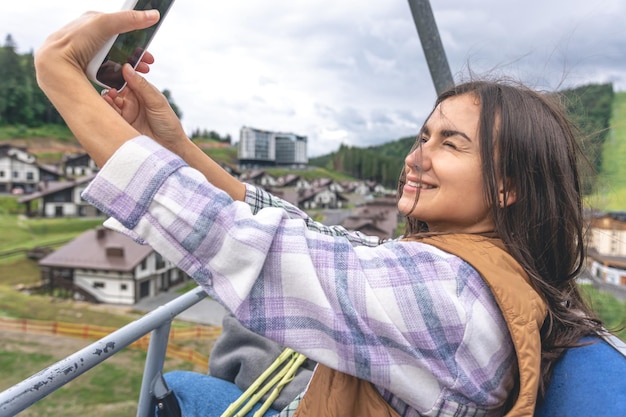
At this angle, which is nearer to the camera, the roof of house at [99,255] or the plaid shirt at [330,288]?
the plaid shirt at [330,288]

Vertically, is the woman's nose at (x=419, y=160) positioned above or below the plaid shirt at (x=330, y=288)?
above

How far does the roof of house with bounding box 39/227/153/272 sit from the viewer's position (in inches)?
520

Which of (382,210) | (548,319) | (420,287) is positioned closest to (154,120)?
(420,287)

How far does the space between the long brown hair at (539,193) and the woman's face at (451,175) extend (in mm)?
13

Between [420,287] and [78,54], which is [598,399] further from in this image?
[78,54]

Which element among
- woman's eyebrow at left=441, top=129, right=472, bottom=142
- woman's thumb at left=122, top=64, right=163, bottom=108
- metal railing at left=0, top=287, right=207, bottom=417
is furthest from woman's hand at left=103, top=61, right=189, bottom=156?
woman's eyebrow at left=441, top=129, right=472, bottom=142

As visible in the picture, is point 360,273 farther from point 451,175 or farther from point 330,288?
point 451,175

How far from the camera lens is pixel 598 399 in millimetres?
521

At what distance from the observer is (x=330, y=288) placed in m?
0.49

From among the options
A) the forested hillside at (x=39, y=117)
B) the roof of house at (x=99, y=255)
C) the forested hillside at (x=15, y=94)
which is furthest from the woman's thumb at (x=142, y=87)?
the forested hillside at (x=15, y=94)

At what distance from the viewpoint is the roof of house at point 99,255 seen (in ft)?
43.3

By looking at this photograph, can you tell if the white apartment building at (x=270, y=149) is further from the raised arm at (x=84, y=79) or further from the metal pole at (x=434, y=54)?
the raised arm at (x=84, y=79)

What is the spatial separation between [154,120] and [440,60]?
823mm

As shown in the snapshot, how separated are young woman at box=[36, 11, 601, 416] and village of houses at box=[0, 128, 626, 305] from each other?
27 centimetres
